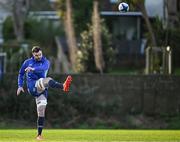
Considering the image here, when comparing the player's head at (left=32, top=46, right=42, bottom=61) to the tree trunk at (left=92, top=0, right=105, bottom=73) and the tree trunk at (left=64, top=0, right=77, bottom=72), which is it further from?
the tree trunk at (left=64, top=0, right=77, bottom=72)

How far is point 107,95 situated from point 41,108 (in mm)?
14759

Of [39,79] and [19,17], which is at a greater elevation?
[39,79]

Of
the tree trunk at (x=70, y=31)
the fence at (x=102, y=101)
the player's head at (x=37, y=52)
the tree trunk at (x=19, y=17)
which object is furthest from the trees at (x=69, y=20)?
the player's head at (x=37, y=52)

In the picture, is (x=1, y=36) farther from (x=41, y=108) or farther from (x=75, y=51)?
(x=41, y=108)

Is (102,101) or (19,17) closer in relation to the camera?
(102,101)

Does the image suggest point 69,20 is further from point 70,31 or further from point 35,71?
point 35,71

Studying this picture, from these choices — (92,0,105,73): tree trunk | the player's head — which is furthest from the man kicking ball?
(92,0,105,73): tree trunk

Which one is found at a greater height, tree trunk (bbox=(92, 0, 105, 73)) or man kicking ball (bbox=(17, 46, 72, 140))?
man kicking ball (bbox=(17, 46, 72, 140))

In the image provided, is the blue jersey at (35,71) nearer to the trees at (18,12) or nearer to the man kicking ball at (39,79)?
the man kicking ball at (39,79)

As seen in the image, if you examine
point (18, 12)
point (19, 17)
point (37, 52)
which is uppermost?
point (37, 52)

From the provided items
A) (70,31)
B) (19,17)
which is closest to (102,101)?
(70,31)

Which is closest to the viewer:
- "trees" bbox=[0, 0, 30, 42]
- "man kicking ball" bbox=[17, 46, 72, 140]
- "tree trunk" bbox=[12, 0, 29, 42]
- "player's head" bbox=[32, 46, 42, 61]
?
"player's head" bbox=[32, 46, 42, 61]

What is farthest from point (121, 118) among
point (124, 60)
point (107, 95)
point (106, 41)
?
point (124, 60)

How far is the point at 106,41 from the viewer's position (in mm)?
52500
